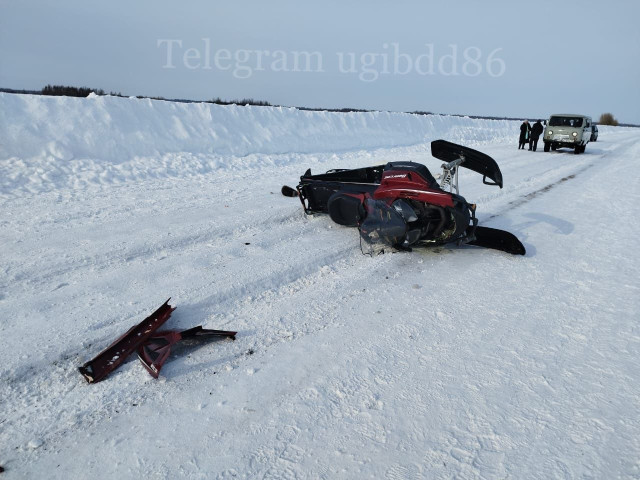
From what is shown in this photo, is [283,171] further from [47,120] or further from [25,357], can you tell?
Result: [25,357]

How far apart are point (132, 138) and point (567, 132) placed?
18591 millimetres

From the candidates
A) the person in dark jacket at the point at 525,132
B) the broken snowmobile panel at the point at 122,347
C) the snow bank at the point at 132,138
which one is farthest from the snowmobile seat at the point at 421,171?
the person in dark jacket at the point at 525,132

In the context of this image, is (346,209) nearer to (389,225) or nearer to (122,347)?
(389,225)

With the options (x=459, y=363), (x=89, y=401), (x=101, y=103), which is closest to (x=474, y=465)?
(x=459, y=363)

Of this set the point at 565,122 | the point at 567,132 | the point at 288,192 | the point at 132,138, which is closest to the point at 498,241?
the point at 288,192

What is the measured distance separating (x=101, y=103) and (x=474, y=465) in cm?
1383

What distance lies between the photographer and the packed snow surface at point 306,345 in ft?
7.73

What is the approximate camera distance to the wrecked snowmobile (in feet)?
16.6

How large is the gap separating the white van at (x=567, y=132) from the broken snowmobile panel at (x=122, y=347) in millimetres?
21023

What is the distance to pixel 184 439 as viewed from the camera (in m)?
2.41

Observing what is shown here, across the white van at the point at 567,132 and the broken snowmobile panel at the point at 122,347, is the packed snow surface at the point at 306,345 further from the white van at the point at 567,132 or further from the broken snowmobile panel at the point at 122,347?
the white van at the point at 567,132

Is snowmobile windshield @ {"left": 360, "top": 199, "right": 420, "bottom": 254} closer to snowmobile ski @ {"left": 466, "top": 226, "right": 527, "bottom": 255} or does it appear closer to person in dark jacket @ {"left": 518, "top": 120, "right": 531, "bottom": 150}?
snowmobile ski @ {"left": 466, "top": 226, "right": 527, "bottom": 255}

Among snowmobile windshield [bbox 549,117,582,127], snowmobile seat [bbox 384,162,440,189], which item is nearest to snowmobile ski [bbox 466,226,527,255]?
snowmobile seat [bbox 384,162,440,189]

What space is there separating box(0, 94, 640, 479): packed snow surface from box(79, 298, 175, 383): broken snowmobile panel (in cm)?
8
